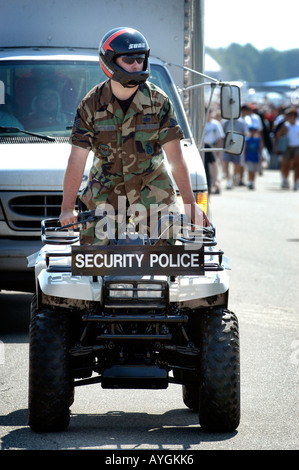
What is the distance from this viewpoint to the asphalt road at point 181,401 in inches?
211

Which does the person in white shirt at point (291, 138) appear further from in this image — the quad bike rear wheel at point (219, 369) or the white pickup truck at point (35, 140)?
the quad bike rear wheel at point (219, 369)

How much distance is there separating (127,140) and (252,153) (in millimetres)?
21137

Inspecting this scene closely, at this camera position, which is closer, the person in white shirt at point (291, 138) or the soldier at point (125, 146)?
the soldier at point (125, 146)

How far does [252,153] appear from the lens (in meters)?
26.5

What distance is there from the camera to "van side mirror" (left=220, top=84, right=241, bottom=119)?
8.90m

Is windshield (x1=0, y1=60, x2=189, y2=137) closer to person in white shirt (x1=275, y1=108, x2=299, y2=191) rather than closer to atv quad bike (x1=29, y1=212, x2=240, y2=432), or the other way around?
atv quad bike (x1=29, y1=212, x2=240, y2=432)

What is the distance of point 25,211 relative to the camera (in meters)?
8.50

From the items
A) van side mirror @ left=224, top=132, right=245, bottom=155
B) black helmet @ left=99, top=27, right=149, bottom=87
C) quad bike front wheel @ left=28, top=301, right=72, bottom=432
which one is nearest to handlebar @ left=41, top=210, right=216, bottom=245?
quad bike front wheel @ left=28, top=301, right=72, bottom=432

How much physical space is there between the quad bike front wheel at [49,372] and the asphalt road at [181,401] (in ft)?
0.36

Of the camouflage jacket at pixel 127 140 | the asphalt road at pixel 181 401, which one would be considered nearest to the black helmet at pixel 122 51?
the camouflage jacket at pixel 127 140

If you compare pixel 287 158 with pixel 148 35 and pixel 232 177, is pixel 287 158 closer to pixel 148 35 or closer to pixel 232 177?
pixel 232 177

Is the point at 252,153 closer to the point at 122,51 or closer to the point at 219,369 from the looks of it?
the point at 122,51

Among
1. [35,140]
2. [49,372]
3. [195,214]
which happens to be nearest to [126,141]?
[195,214]

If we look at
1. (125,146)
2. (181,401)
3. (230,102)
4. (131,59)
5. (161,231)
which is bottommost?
(181,401)
